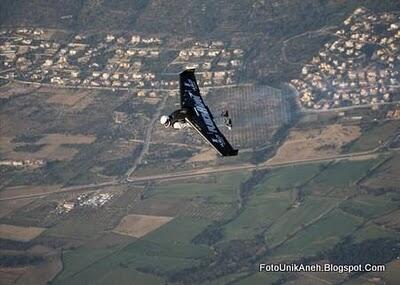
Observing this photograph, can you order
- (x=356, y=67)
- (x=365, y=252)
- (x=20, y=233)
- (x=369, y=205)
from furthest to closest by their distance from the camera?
(x=356, y=67), (x=20, y=233), (x=369, y=205), (x=365, y=252)

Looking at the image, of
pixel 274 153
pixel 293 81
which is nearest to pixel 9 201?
pixel 274 153

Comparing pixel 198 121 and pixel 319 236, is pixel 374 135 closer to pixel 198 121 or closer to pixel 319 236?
pixel 319 236

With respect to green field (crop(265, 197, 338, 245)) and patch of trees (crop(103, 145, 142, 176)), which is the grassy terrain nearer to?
green field (crop(265, 197, 338, 245))

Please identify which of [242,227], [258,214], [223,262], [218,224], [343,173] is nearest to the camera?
[223,262]

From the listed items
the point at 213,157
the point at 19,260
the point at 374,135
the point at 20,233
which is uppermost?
the point at 374,135

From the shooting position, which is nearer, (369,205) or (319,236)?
(319,236)

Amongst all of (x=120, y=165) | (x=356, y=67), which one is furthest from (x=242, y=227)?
(x=356, y=67)

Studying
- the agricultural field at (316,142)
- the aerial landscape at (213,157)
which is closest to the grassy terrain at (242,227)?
the aerial landscape at (213,157)

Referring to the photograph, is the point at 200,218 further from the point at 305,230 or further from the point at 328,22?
the point at 328,22
